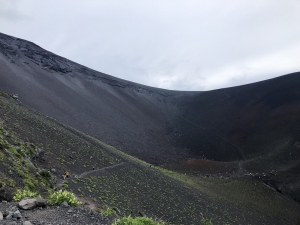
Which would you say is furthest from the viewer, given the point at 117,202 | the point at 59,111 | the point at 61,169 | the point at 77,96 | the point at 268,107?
the point at 268,107

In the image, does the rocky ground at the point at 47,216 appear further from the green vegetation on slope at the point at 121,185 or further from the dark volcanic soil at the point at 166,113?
the dark volcanic soil at the point at 166,113

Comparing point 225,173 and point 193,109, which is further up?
point 193,109

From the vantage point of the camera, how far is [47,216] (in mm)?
6871

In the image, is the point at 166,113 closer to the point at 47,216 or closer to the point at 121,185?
the point at 121,185

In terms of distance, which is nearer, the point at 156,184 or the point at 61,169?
the point at 61,169

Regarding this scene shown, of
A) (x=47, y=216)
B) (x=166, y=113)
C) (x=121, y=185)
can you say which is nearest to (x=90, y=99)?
(x=166, y=113)

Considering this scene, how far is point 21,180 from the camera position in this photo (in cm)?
1136

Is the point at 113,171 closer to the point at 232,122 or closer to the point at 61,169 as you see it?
the point at 61,169

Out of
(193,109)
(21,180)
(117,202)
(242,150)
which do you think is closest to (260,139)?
(242,150)

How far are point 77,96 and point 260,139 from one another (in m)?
37.2

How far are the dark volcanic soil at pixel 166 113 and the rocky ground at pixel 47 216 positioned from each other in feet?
122

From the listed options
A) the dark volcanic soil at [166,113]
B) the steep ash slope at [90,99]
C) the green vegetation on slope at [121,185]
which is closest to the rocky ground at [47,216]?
the green vegetation on slope at [121,185]

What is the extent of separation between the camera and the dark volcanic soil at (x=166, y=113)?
150ft

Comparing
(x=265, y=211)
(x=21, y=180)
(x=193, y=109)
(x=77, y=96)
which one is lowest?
(x=265, y=211)
